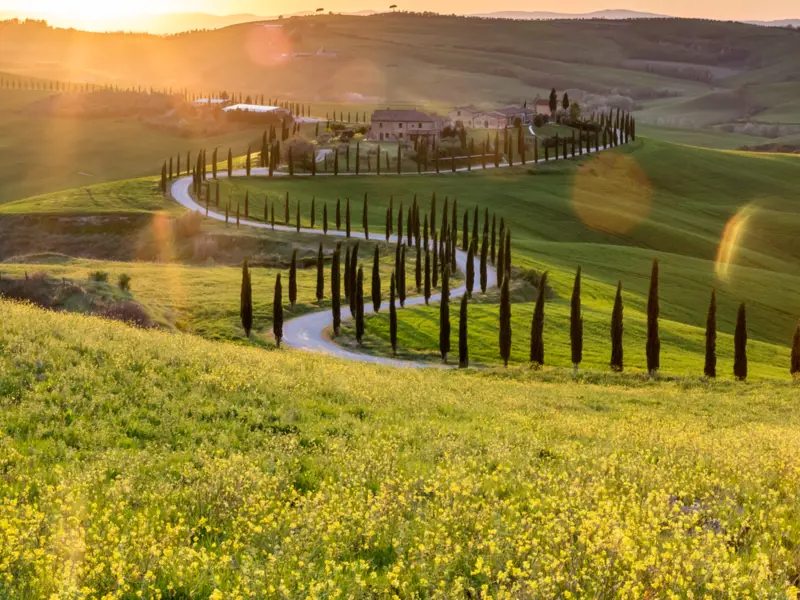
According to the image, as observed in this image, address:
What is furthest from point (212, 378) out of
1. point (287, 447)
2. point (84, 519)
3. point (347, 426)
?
point (84, 519)

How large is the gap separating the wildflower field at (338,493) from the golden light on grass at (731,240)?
10601 centimetres

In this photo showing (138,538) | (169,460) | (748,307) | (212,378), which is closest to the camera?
(138,538)

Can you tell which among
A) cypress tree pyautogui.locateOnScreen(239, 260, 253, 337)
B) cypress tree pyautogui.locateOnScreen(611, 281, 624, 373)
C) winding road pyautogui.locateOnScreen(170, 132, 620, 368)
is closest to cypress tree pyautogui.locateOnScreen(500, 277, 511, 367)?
winding road pyautogui.locateOnScreen(170, 132, 620, 368)

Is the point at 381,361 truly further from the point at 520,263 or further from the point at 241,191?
the point at 241,191

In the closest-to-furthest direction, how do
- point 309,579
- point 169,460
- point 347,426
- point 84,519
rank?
1. point 309,579
2. point 84,519
3. point 169,460
4. point 347,426

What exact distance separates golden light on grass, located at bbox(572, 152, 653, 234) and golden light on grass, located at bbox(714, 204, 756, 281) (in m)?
17.2

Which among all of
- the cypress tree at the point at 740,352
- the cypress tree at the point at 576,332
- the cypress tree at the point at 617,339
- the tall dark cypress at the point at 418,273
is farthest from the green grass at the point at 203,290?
the cypress tree at the point at 740,352

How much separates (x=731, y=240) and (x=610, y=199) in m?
31.2

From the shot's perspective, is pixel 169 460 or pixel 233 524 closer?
pixel 233 524

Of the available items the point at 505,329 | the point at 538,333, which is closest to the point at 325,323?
the point at 505,329

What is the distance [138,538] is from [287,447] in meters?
6.21

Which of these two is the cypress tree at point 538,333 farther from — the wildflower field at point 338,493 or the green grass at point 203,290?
the wildflower field at point 338,493

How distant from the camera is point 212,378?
23.0 m

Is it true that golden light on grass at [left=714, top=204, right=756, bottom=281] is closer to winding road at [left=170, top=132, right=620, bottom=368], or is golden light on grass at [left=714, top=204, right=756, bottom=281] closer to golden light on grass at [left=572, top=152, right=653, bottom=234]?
golden light on grass at [left=572, top=152, right=653, bottom=234]
